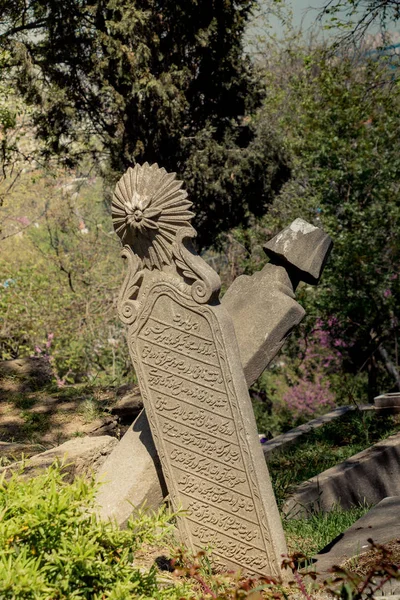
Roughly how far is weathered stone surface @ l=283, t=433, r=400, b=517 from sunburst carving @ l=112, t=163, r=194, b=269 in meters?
2.16

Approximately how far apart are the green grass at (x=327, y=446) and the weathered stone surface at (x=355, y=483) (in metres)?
0.20

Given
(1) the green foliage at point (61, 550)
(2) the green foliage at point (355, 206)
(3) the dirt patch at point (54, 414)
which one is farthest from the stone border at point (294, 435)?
→ (1) the green foliage at point (61, 550)

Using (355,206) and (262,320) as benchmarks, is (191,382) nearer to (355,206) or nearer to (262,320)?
(262,320)

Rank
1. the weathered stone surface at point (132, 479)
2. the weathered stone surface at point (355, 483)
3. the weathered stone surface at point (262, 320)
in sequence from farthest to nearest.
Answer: the weathered stone surface at point (355, 483) → the weathered stone surface at point (262, 320) → the weathered stone surface at point (132, 479)

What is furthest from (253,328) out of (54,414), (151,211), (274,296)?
(54,414)

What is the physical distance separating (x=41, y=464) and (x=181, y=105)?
302 inches

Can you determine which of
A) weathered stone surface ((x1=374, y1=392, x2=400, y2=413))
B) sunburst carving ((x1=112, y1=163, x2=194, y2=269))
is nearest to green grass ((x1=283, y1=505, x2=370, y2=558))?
sunburst carving ((x1=112, y1=163, x2=194, y2=269))

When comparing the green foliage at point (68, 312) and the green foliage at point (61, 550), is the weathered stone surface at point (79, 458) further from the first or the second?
the green foliage at point (68, 312)

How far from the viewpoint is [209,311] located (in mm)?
3594

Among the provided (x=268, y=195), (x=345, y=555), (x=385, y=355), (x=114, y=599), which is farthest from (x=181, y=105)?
(x=114, y=599)

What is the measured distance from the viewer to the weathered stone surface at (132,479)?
12.5ft

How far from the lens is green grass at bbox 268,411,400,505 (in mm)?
5867

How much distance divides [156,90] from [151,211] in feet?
24.6

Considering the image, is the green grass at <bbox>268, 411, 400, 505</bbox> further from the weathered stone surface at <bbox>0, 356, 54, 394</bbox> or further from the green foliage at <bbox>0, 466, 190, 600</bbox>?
the weathered stone surface at <bbox>0, 356, 54, 394</bbox>
